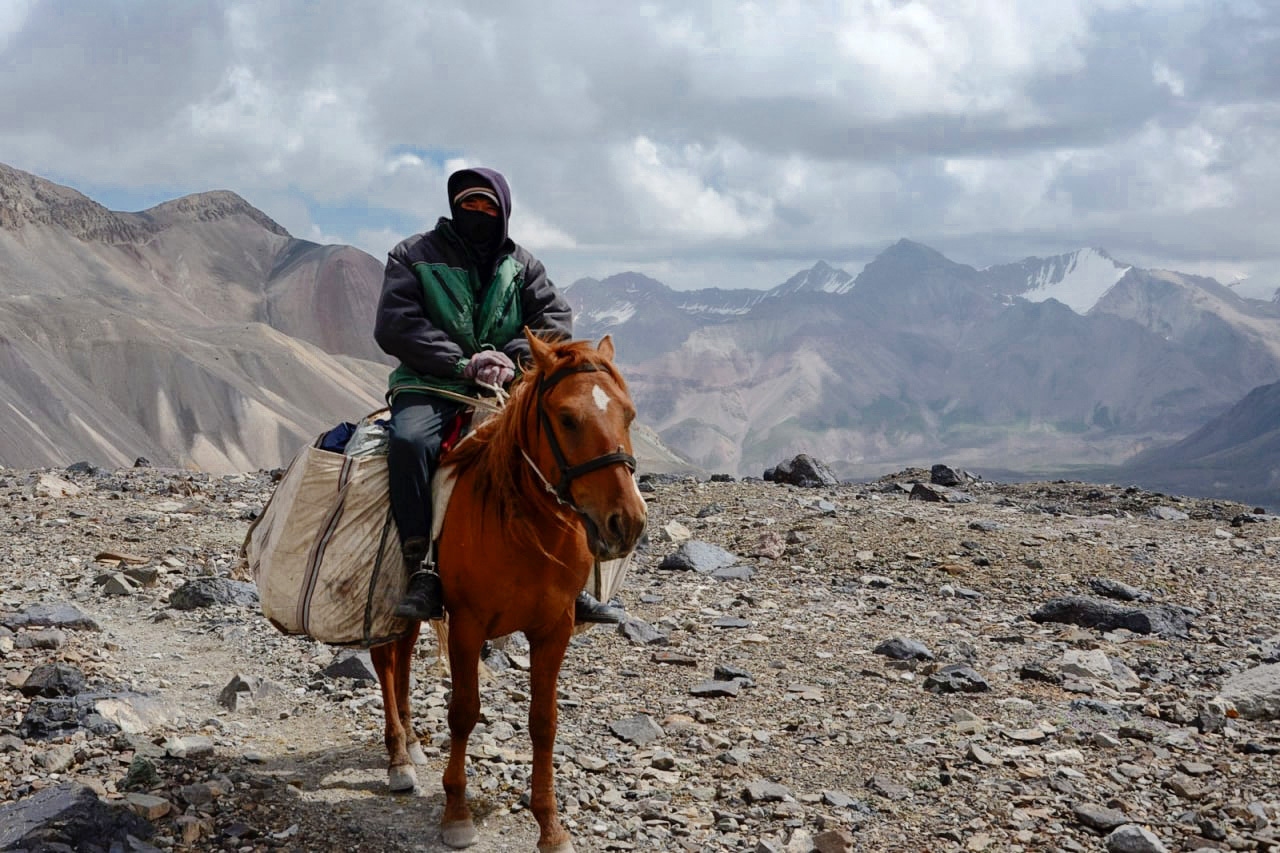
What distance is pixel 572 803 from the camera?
5.71 metres

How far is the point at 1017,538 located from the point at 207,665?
10.0 m

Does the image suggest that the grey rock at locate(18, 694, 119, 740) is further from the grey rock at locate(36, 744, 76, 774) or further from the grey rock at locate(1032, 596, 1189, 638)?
the grey rock at locate(1032, 596, 1189, 638)

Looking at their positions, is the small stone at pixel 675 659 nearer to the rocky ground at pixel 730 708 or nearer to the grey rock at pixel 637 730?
the rocky ground at pixel 730 708

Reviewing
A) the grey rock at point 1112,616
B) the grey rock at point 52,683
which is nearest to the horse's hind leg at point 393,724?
the grey rock at point 52,683

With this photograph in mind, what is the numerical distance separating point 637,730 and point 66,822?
3323 mm

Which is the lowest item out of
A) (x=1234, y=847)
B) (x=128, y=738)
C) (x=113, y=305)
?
(x=1234, y=847)

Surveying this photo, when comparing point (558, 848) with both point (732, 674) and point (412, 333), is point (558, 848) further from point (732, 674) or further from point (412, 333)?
point (732, 674)

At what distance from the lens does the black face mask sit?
6.04 metres

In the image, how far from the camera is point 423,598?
5.19 m

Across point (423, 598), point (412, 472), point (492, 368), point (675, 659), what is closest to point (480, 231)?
point (492, 368)

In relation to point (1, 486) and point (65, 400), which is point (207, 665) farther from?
point (65, 400)

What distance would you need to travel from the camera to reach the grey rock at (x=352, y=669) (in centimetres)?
764

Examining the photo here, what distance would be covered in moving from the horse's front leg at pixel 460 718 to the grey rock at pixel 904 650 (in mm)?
4602

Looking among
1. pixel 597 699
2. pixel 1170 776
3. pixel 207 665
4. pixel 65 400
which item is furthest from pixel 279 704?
pixel 65 400
